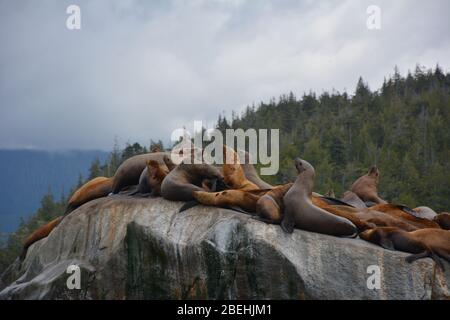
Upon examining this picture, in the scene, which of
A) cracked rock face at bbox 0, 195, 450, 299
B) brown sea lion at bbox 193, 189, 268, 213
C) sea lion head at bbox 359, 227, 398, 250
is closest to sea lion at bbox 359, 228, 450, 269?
sea lion head at bbox 359, 227, 398, 250

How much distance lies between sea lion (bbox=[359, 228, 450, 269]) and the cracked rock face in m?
0.18

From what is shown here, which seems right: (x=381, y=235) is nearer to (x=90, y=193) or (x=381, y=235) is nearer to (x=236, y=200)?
(x=236, y=200)

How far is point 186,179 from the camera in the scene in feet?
34.4

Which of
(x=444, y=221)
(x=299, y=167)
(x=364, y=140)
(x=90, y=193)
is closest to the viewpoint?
(x=299, y=167)

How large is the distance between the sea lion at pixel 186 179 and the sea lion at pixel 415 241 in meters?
2.63

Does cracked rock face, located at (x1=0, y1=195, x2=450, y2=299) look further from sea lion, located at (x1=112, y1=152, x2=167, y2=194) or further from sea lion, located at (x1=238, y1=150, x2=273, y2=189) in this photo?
sea lion, located at (x1=238, y1=150, x2=273, y2=189)

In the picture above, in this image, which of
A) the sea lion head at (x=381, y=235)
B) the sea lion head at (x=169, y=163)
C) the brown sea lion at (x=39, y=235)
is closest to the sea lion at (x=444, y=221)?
the sea lion head at (x=381, y=235)

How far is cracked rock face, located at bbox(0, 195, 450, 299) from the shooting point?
8477 millimetres

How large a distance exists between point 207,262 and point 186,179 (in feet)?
6.24

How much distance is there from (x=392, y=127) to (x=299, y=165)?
7361 centimetres

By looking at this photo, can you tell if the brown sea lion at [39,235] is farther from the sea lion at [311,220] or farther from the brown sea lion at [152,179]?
the sea lion at [311,220]

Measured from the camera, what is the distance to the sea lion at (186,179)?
10.1 meters

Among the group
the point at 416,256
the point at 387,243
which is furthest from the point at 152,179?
→ the point at 416,256

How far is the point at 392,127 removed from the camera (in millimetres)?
81188
